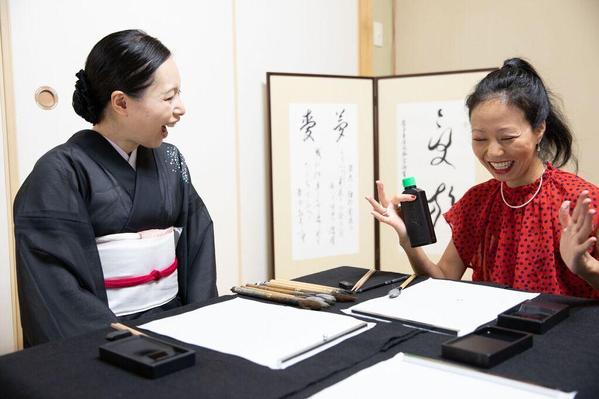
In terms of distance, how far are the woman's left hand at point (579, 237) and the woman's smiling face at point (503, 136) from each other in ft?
0.93

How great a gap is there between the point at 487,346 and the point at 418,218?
0.62 meters

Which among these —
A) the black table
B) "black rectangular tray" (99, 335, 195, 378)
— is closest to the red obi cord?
the black table

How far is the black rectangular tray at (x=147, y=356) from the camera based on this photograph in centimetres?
75

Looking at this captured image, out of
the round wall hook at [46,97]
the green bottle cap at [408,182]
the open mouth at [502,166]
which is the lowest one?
the green bottle cap at [408,182]

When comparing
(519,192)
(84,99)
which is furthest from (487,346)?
(84,99)

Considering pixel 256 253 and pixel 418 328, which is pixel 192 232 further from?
pixel 256 253

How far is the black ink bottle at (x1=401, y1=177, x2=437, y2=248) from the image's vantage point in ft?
4.51

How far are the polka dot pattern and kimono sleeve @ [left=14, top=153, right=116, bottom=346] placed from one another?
3.24 ft

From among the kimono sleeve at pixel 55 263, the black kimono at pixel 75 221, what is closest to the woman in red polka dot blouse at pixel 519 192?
the black kimono at pixel 75 221

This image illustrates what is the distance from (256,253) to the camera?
2.83 metres

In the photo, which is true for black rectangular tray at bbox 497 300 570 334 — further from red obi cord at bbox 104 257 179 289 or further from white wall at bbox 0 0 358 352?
white wall at bbox 0 0 358 352

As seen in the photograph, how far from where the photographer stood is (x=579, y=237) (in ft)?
3.85

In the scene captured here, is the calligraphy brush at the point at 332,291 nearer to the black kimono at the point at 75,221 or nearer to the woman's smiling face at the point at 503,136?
the black kimono at the point at 75,221

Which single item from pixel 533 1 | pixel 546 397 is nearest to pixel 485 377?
pixel 546 397
